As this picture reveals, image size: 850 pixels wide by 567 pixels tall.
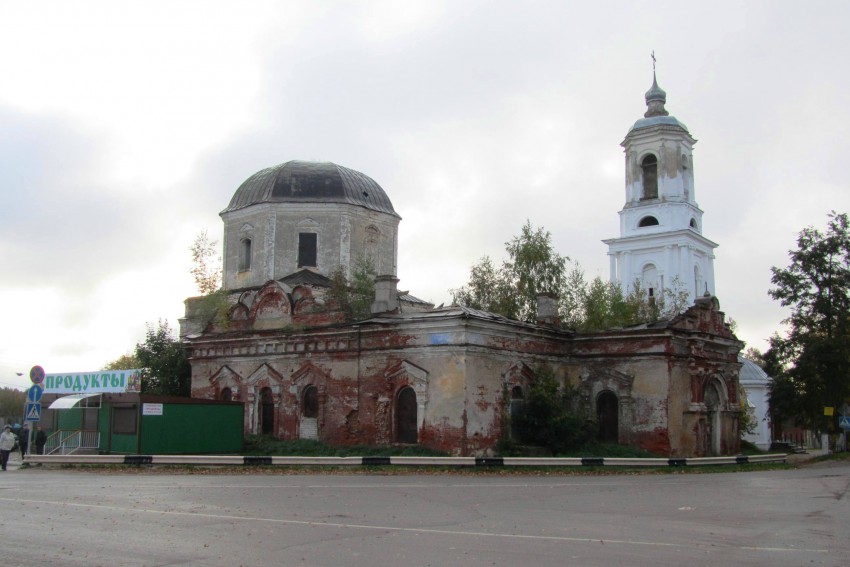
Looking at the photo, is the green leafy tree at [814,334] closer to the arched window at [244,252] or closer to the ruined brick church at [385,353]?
the ruined brick church at [385,353]

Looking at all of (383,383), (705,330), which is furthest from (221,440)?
(705,330)

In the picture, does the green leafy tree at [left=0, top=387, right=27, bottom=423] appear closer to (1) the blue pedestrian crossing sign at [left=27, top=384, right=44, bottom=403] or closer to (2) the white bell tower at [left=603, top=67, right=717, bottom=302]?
(2) the white bell tower at [left=603, top=67, right=717, bottom=302]

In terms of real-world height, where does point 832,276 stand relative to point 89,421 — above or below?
above

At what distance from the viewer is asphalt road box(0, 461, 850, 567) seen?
9.84m

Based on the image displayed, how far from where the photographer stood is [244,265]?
1554 inches

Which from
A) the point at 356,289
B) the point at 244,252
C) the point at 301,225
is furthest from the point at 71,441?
the point at 301,225

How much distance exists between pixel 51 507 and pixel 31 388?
36.8 ft

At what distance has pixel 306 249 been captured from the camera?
127 feet

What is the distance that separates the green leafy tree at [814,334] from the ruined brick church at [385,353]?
8.80 metres

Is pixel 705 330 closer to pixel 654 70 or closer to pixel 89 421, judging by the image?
pixel 89 421

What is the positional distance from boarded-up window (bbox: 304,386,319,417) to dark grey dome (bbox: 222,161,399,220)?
10.5 meters

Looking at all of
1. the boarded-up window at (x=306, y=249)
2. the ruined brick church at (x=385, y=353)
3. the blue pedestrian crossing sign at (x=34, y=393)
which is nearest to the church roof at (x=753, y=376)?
the ruined brick church at (x=385, y=353)

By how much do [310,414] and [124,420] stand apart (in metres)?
7.00

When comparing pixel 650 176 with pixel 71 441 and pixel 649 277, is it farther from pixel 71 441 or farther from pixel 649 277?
pixel 71 441
